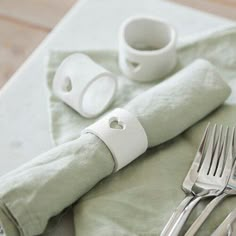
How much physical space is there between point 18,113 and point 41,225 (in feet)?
0.65

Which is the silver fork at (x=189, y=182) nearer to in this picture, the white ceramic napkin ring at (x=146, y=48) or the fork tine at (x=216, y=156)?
the fork tine at (x=216, y=156)

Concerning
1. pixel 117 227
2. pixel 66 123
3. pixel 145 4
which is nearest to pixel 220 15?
pixel 145 4

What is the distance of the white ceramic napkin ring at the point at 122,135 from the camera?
1.83 ft

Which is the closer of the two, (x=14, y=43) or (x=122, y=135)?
(x=122, y=135)

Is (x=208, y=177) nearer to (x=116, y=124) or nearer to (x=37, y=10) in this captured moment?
(x=116, y=124)

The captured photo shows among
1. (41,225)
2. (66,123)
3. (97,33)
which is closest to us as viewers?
(41,225)

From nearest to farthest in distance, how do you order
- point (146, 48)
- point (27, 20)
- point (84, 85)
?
Answer: point (84, 85) < point (146, 48) < point (27, 20)

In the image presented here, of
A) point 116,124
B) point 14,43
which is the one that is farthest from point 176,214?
point 14,43

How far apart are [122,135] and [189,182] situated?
0.26 feet

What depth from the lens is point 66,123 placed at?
0.65m

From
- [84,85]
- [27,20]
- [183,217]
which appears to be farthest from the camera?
[27,20]

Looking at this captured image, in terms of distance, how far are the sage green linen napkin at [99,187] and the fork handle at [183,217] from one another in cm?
2

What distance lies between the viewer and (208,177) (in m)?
0.56

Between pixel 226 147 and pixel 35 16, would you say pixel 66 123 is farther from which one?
pixel 35 16
